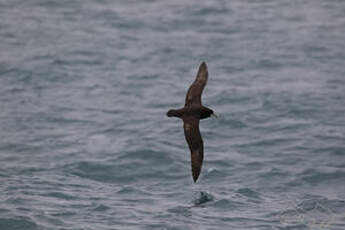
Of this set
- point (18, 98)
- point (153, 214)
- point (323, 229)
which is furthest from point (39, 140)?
point (323, 229)

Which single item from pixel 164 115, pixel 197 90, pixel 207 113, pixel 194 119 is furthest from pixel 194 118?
pixel 164 115

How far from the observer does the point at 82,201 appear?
62.2ft

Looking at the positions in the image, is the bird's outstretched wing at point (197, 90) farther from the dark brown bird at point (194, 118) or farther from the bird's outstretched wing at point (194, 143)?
the bird's outstretched wing at point (194, 143)

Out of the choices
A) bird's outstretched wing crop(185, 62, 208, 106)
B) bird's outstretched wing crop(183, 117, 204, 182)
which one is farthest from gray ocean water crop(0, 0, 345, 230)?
bird's outstretched wing crop(185, 62, 208, 106)

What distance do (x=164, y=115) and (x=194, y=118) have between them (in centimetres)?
730

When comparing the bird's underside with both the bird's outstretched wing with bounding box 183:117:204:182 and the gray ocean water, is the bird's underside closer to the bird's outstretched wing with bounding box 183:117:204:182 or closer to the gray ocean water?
the bird's outstretched wing with bounding box 183:117:204:182

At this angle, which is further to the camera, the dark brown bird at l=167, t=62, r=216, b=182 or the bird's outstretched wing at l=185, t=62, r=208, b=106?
the bird's outstretched wing at l=185, t=62, r=208, b=106

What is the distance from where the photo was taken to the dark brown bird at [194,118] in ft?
55.0

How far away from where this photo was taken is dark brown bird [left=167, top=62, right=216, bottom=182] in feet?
55.0

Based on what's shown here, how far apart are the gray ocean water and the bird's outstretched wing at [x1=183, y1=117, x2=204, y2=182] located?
5.13ft

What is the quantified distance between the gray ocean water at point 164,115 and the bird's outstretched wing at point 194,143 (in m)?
1.56

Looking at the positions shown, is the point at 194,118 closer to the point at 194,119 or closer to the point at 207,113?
the point at 194,119

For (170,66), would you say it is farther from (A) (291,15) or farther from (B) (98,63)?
(A) (291,15)

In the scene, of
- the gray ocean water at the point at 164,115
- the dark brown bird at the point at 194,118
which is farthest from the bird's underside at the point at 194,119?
the gray ocean water at the point at 164,115
